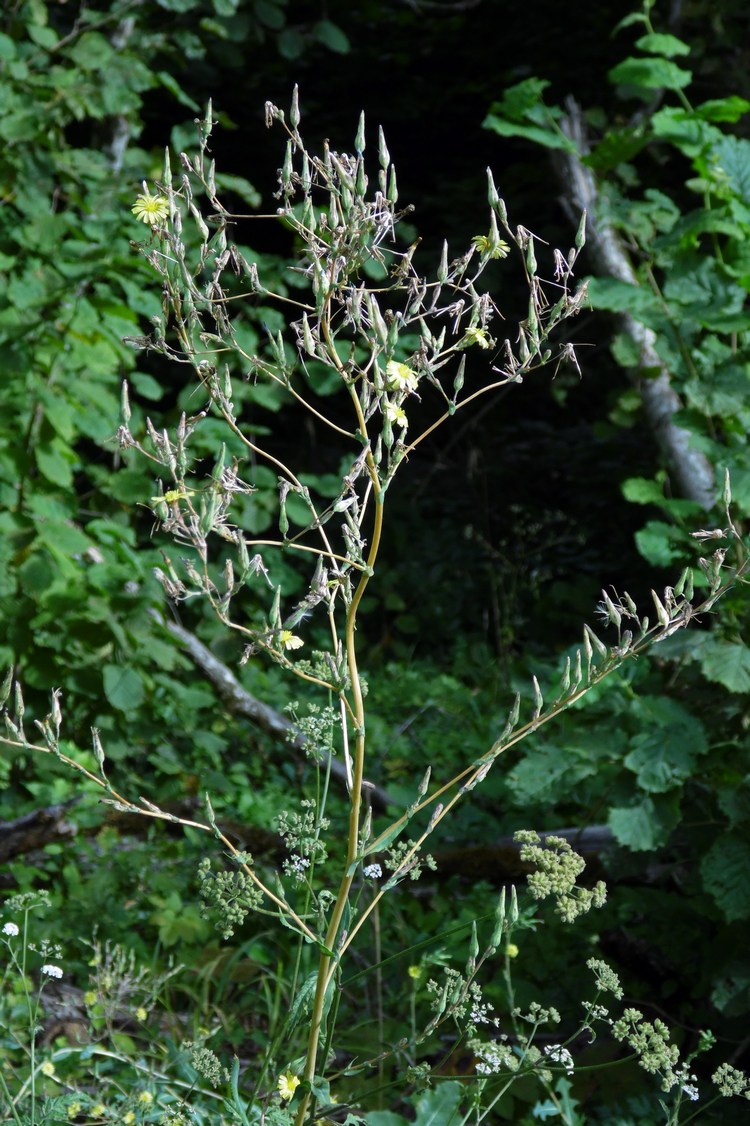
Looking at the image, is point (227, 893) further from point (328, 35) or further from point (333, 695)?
point (328, 35)

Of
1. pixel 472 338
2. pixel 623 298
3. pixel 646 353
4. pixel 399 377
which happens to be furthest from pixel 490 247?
pixel 646 353

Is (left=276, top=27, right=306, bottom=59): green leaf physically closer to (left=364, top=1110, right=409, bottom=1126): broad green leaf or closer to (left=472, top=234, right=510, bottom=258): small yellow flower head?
(left=472, top=234, right=510, bottom=258): small yellow flower head

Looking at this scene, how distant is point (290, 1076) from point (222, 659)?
9.65 ft

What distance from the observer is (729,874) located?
7.58 ft

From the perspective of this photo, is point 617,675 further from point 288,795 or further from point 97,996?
point 288,795

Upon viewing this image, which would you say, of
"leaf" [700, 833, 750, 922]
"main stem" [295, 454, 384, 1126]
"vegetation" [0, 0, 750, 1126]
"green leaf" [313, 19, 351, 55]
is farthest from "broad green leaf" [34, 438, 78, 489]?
"green leaf" [313, 19, 351, 55]

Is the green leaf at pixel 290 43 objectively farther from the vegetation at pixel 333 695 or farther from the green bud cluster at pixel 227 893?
the green bud cluster at pixel 227 893

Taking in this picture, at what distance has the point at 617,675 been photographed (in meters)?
2.75

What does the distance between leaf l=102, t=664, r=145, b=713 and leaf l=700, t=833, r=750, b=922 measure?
5.18 feet

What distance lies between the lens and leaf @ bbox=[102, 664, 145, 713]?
3.24 m

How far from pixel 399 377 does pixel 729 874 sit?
1.44 m

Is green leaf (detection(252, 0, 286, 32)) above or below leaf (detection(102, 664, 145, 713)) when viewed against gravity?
above

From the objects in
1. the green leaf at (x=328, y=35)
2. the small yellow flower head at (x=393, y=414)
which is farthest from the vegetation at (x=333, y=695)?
the green leaf at (x=328, y=35)

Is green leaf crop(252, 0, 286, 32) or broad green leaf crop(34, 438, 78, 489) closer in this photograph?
broad green leaf crop(34, 438, 78, 489)
